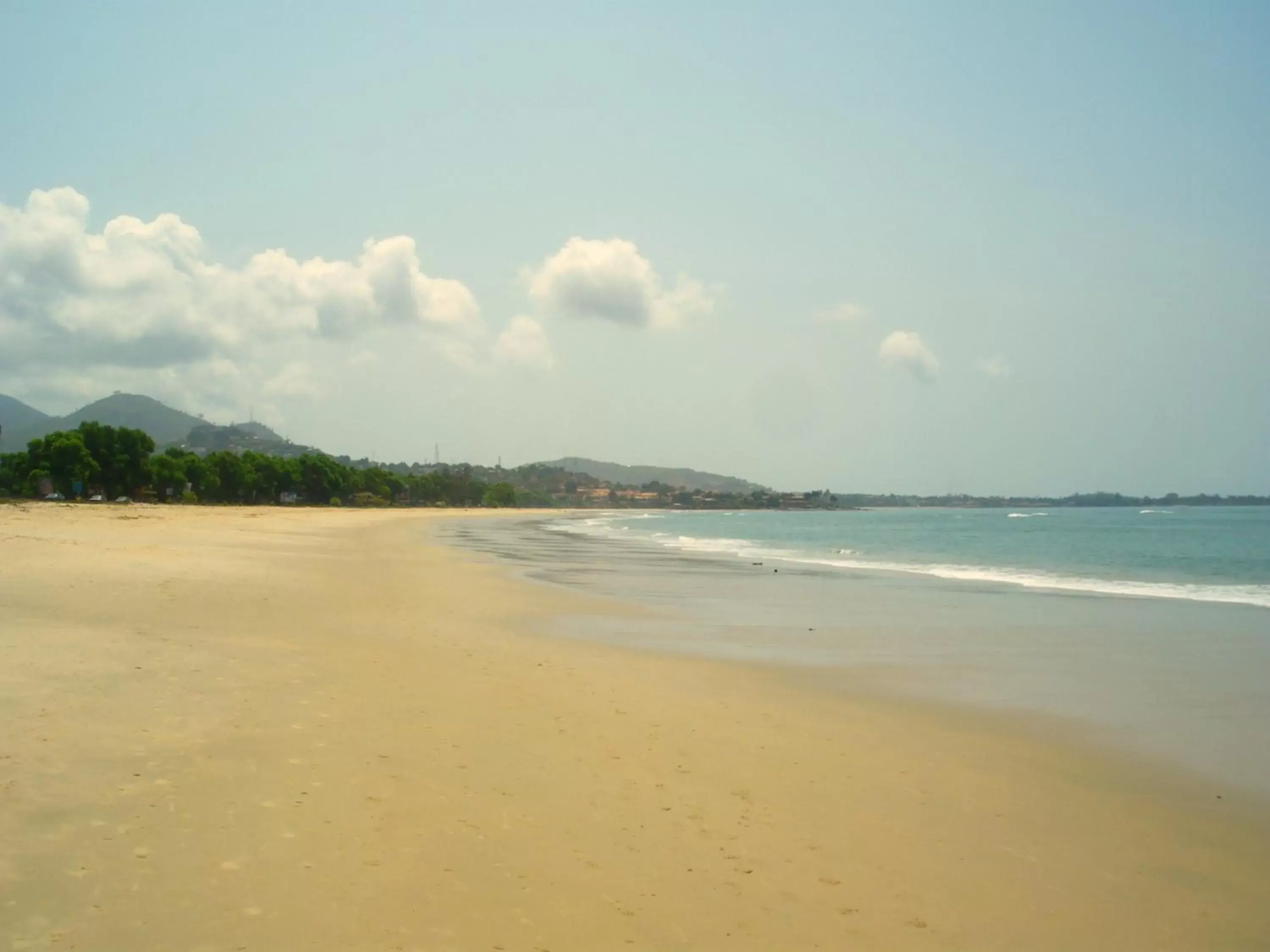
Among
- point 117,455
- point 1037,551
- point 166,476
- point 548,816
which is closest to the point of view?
point 548,816

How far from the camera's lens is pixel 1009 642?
16906 millimetres

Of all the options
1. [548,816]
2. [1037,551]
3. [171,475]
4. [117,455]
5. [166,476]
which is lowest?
[548,816]

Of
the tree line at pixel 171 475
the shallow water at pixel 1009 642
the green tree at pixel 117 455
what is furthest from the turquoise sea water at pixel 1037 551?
the tree line at pixel 171 475

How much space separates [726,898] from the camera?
5570 mm

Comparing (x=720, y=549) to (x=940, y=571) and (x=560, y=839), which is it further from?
(x=560, y=839)

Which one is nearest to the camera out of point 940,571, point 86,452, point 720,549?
point 940,571

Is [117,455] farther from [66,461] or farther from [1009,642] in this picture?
[1009,642]

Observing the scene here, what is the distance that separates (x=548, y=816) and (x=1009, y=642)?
12530 millimetres

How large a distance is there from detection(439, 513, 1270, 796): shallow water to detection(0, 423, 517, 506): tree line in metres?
61.8

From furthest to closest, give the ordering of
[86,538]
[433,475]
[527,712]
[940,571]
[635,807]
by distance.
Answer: [433,475] → [940,571] → [86,538] → [527,712] → [635,807]

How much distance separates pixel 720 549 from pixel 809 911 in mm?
43870

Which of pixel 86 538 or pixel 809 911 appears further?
pixel 86 538

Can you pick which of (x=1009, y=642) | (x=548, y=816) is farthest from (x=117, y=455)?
(x=548, y=816)

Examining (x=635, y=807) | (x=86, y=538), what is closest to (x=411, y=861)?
(x=635, y=807)
